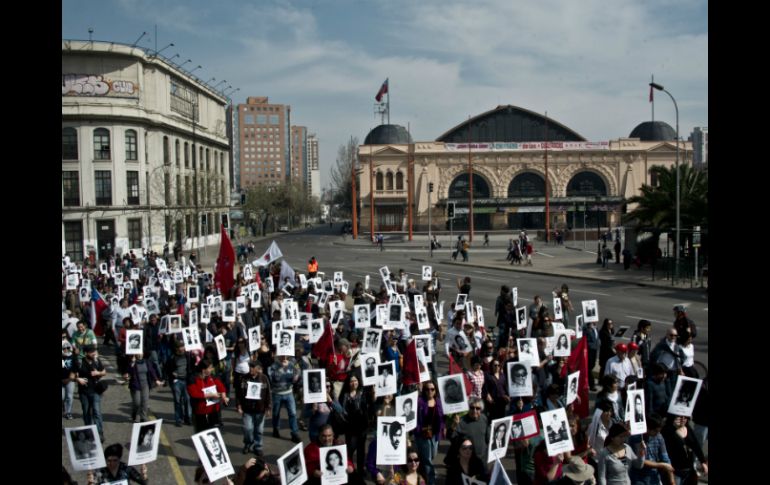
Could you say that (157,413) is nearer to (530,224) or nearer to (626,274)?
(626,274)

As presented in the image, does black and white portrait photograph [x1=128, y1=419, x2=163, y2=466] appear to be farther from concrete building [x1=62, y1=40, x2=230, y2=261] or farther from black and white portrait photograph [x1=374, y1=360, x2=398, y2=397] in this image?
concrete building [x1=62, y1=40, x2=230, y2=261]

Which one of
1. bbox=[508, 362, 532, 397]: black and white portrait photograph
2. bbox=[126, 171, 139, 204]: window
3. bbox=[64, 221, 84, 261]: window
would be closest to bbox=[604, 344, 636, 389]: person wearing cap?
bbox=[508, 362, 532, 397]: black and white portrait photograph

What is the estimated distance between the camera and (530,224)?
86.1 m

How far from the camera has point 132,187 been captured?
58125 mm

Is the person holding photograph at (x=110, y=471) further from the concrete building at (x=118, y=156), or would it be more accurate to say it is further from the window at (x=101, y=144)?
the window at (x=101, y=144)

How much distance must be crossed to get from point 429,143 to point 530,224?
1584 cm

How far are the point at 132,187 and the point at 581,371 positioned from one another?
176 feet

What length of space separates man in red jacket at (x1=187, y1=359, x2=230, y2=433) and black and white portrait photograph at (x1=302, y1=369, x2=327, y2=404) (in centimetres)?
214

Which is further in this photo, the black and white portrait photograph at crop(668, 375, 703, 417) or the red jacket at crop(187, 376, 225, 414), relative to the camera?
the red jacket at crop(187, 376, 225, 414)

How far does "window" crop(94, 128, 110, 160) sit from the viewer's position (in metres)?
55.4

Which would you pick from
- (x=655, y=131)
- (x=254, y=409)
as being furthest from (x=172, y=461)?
(x=655, y=131)

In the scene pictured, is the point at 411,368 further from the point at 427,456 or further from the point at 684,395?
the point at 684,395
